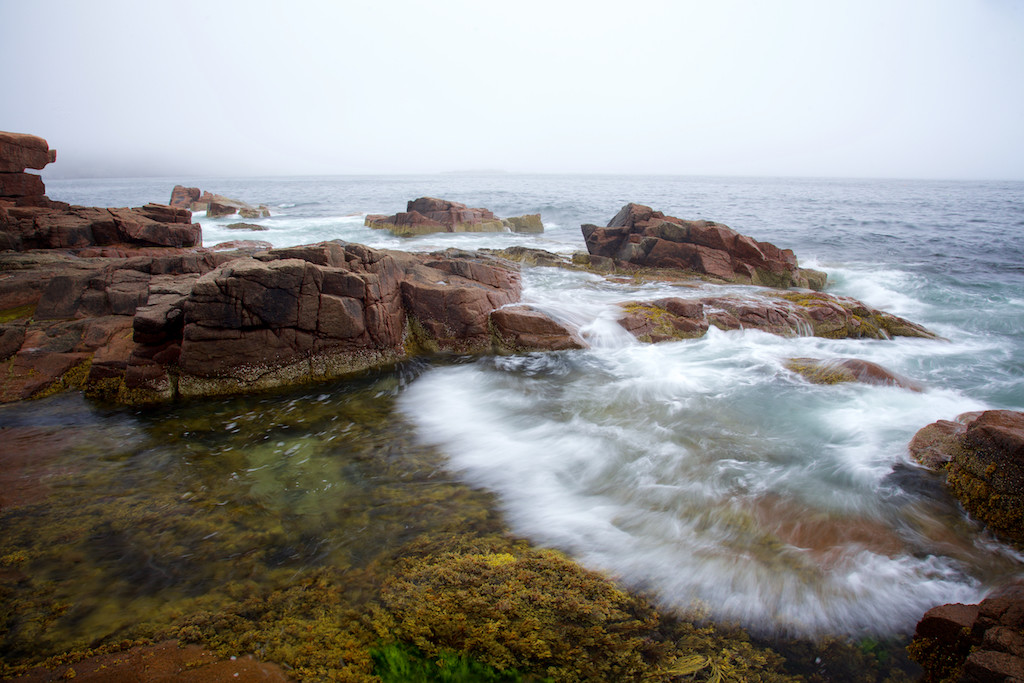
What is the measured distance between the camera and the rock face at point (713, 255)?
1464cm

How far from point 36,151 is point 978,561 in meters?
21.8

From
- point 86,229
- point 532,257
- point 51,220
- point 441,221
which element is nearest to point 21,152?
point 51,220

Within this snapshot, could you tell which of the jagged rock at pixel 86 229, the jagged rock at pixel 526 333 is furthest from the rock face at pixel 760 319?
the jagged rock at pixel 86 229

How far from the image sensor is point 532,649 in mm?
3143

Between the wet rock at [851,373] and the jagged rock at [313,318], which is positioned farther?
the wet rock at [851,373]

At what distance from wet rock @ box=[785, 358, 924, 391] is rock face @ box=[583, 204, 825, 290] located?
21.5ft

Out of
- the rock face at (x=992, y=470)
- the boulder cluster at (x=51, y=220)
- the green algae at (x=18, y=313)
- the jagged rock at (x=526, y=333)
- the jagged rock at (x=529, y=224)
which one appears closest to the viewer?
the rock face at (x=992, y=470)

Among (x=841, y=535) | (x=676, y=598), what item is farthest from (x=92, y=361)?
(x=841, y=535)

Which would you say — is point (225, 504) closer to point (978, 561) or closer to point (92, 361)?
point (92, 361)

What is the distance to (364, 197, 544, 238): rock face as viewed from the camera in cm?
2758

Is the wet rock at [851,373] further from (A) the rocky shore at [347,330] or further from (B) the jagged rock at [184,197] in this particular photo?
(B) the jagged rock at [184,197]

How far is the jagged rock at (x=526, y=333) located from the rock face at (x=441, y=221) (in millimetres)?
19151

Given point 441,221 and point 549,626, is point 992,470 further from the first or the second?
point 441,221

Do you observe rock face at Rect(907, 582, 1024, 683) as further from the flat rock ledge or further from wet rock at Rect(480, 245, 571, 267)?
wet rock at Rect(480, 245, 571, 267)
